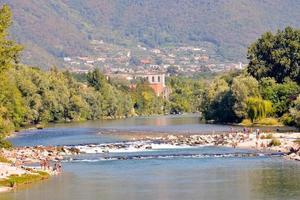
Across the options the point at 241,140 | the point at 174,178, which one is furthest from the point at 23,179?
the point at 241,140

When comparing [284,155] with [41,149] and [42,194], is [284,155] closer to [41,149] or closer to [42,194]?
[41,149]

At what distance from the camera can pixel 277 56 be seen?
156875 mm

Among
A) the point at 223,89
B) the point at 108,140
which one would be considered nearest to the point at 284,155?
the point at 108,140

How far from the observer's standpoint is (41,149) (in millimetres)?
96250

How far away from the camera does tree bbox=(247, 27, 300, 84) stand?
156125 mm

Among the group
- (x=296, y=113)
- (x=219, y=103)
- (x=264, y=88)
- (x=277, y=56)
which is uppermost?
(x=277, y=56)

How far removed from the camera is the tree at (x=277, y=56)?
512 feet

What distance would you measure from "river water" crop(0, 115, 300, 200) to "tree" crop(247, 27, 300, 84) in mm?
61081

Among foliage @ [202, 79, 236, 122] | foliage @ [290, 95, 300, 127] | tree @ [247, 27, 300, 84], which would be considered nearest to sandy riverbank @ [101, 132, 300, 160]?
foliage @ [290, 95, 300, 127]

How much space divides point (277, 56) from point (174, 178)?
281 feet

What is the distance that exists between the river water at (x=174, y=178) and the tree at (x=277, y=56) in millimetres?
61081

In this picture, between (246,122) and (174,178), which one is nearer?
(174,178)

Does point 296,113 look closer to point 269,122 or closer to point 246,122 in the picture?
point 269,122

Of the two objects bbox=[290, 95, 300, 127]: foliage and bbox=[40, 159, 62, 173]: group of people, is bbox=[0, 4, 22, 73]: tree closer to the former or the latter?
bbox=[40, 159, 62, 173]: group of people
